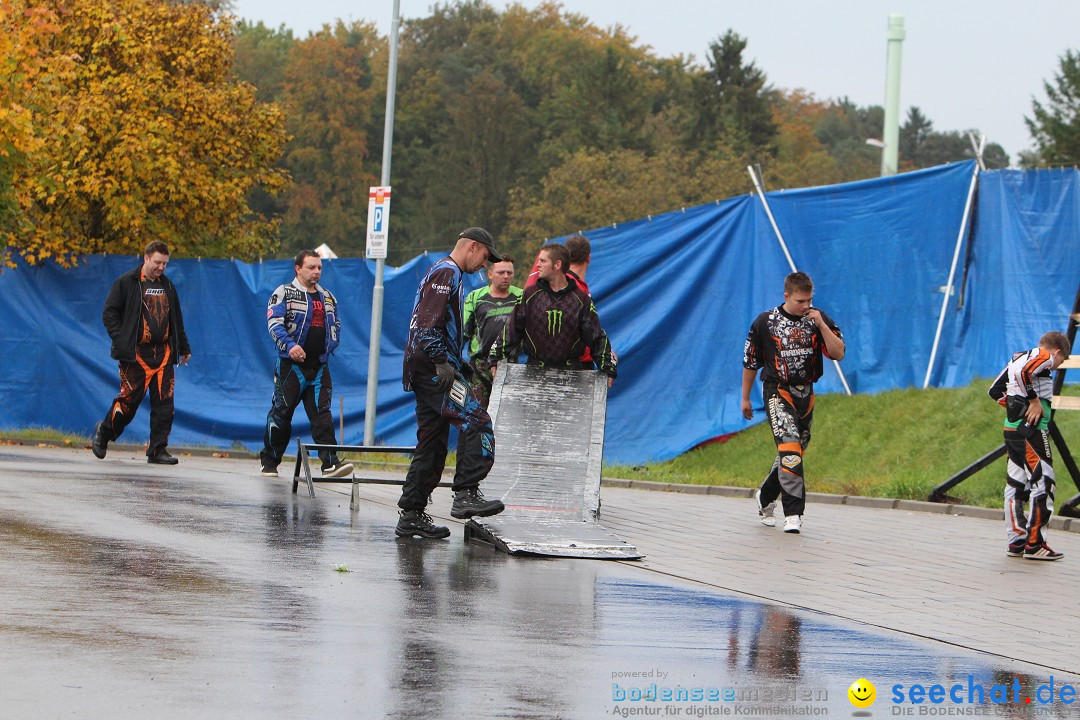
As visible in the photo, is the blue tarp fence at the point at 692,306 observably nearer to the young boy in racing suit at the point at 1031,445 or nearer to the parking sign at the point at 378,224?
the parking sign at the point at 378,224

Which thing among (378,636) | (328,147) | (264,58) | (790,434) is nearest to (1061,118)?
(328,147)

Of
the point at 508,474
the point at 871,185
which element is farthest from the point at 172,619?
the point at 871,185

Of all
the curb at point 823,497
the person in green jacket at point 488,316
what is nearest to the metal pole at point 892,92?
the curb at point 823,497

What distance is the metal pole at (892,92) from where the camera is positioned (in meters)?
33.6

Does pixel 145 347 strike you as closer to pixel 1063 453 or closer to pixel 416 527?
pixel 416 527

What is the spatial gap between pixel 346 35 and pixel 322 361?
7767cm

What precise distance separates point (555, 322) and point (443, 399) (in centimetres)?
188

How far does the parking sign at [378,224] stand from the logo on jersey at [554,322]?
7.43m

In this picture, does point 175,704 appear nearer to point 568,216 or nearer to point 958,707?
point 958,707

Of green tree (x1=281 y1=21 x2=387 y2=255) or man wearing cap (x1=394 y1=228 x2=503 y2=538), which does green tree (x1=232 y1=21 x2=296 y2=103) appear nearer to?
green tree (x1=281 y1=21 x2=387 y2=255)

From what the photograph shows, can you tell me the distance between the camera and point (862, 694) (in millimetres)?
5203

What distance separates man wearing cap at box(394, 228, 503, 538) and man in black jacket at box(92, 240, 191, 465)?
5.83m


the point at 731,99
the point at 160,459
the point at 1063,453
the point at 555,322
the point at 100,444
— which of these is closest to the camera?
the point at 555,322

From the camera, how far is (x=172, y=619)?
5988 millimetres
